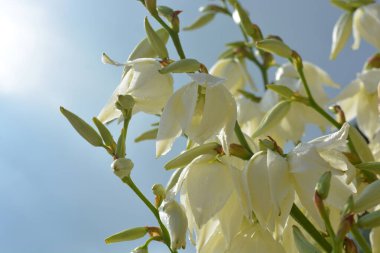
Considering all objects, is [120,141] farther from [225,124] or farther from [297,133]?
[297,133]

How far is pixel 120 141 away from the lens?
0.66m

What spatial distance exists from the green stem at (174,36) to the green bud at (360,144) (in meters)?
0.23

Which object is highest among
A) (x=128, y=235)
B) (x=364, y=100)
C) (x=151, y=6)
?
(x=151, y=6)

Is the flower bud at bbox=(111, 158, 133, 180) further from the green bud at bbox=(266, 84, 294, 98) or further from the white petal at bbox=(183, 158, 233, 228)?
the green bud at bbox=(266, 84, 294, 98)

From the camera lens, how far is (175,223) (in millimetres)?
615

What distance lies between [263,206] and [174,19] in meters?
0.31

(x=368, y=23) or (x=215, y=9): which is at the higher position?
(x=215, y=9)

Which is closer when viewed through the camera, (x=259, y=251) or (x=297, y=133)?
(x=259, y=251)

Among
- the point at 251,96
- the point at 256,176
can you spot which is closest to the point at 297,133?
the point at 251,96

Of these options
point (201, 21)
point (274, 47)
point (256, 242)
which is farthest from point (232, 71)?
point (256, 242)

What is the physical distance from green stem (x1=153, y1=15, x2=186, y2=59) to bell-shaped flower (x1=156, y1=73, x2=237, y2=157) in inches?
3.8

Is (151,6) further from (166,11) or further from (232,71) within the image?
(232,71)

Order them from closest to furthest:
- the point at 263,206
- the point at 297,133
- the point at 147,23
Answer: the point at 263,206
the point at 147,23
the point at 297,133

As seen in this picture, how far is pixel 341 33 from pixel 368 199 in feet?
2.38
